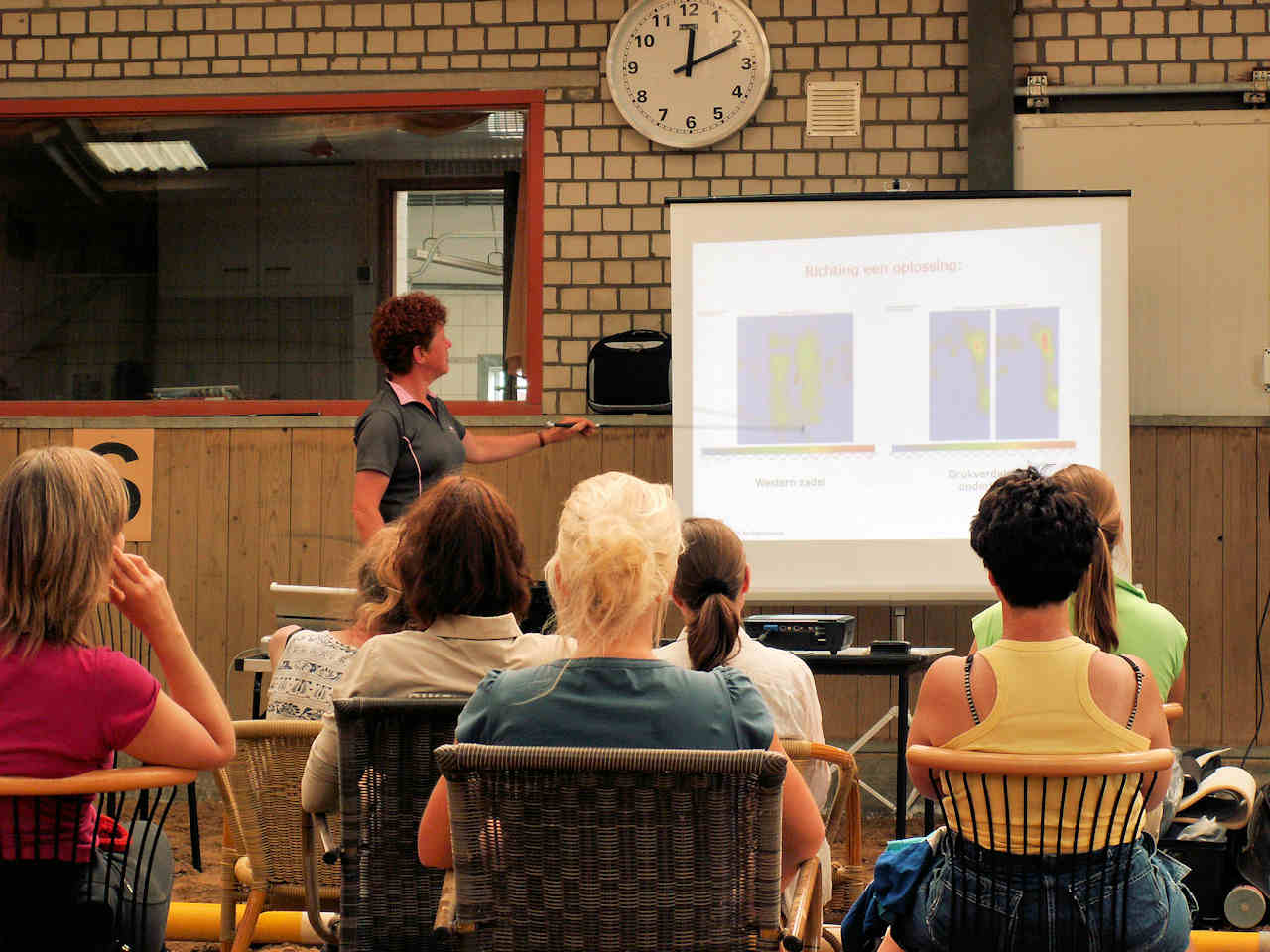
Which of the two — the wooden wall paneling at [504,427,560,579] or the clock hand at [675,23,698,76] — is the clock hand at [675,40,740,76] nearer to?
the clock hand at [675,23,698,76]

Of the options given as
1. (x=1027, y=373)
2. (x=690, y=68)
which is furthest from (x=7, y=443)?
(x=1027, y=373)

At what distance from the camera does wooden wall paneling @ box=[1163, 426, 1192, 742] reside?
4.99 m

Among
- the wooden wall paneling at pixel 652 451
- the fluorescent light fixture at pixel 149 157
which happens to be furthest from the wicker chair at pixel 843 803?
the fluorescent light fixture at pixel 149 157

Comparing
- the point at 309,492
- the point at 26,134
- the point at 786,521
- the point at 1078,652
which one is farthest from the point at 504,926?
the point at 26,134

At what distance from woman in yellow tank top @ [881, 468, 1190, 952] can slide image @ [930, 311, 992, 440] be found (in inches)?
105

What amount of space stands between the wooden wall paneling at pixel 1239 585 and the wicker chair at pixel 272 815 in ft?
12.1

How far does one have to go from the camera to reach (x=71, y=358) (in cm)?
558

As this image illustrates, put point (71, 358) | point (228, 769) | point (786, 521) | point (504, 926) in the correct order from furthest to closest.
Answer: point (71, 358) < point (786, 521) < point (228, 769) < point (504, 926)

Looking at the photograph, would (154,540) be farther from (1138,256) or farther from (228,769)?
(1138,256)

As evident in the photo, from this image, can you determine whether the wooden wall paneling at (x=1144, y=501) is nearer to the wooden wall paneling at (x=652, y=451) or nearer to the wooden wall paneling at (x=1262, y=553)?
the wooden wall paneling at (x=1262, y=553)

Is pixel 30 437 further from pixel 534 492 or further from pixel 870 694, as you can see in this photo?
pixel 870 694

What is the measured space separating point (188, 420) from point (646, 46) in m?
2.25

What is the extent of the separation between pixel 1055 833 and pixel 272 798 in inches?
50.9

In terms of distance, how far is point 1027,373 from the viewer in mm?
4574
